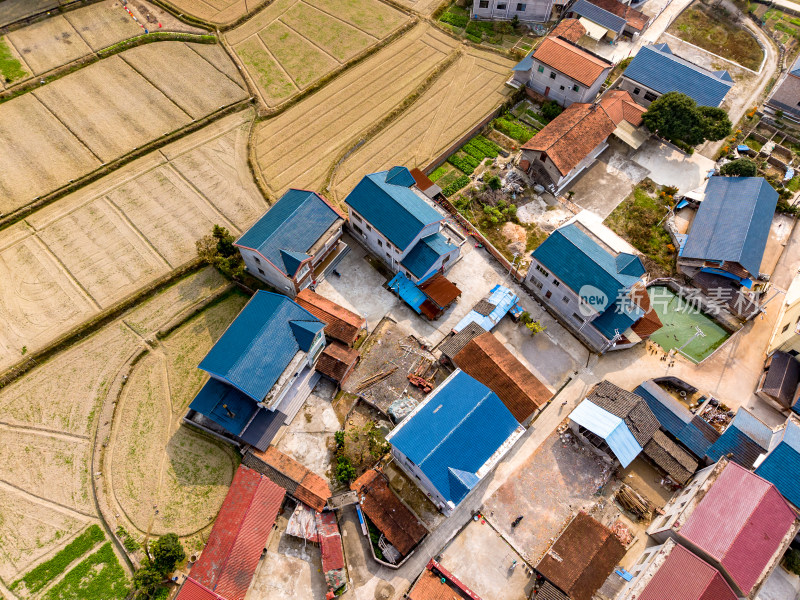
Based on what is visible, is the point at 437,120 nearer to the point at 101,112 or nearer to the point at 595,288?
the point at 595,288

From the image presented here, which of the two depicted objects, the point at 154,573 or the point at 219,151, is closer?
the point at 154,573

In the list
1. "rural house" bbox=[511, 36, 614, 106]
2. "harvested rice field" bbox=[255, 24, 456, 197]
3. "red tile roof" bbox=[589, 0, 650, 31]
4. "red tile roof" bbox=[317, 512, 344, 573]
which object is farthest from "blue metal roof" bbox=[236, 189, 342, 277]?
"red tile roof" bbox=[589, 0, 650, 31]

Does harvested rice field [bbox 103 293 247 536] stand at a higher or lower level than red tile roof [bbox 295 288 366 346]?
lower

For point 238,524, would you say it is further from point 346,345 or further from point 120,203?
point 120,203

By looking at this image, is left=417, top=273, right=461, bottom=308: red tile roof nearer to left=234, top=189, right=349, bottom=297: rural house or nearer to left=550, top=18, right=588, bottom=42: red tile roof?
left=234, top=189, right=349, bottom=297: rural house

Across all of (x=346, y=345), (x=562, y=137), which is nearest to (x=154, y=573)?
(x=346, y=345)

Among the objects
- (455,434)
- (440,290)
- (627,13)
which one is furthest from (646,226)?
(627,13)
